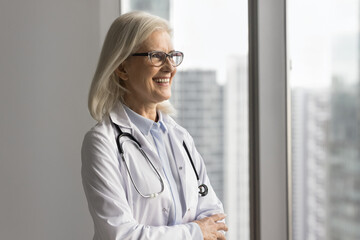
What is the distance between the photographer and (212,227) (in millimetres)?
1631

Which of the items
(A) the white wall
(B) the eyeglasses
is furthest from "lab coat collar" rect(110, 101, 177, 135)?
(A) the white wall

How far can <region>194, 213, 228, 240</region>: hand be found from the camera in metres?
1.60

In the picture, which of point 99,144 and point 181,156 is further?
point 181,156

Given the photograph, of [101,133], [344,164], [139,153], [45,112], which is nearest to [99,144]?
[101,133]

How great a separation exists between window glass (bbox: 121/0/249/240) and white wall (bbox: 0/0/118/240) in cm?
56

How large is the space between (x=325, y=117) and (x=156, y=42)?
697 mm

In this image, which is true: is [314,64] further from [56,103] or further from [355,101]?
[56,103]

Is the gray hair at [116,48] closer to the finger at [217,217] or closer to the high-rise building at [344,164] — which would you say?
the finger at [217,217]

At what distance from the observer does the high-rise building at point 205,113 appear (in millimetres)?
2332

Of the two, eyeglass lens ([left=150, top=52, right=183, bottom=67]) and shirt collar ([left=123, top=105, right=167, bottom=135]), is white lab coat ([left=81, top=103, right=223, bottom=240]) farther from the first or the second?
eyeglass lens ([left=150, top=52, right=183, bottom=67])

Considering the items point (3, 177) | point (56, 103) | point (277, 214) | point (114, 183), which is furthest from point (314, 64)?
point (3, 177)

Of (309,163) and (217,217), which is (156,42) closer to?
(217,217)

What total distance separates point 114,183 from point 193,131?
1075mm

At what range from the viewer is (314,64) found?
1889mm
